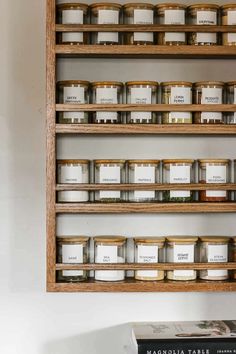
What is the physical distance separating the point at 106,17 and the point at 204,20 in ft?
0.72

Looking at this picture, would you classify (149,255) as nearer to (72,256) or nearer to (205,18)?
(72,256)

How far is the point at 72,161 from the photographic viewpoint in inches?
54.5

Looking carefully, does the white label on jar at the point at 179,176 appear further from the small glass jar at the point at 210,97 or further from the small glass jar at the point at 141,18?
the small glass jar at the point at 141,18

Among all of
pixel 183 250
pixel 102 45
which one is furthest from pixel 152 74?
pixel 183 250

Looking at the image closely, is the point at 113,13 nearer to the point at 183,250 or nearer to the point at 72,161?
the point at 72,161

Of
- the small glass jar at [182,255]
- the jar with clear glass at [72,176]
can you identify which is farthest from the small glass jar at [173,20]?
the small glass jar at [182,255]

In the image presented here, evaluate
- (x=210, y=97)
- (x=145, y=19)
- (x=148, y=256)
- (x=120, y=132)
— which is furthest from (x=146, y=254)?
(x=145, y=19)

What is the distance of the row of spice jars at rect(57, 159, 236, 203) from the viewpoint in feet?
4.55

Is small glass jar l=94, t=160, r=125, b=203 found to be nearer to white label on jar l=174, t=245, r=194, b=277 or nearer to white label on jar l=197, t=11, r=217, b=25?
white label on jar l=174, t=245, r=194, b=277

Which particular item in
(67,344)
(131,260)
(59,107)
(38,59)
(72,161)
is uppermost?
(38,59)

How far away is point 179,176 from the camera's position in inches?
54.7

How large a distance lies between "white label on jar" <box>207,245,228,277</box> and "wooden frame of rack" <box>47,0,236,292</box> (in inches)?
0.8

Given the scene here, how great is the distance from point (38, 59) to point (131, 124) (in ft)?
0.96

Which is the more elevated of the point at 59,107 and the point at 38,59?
the point at 38,59
